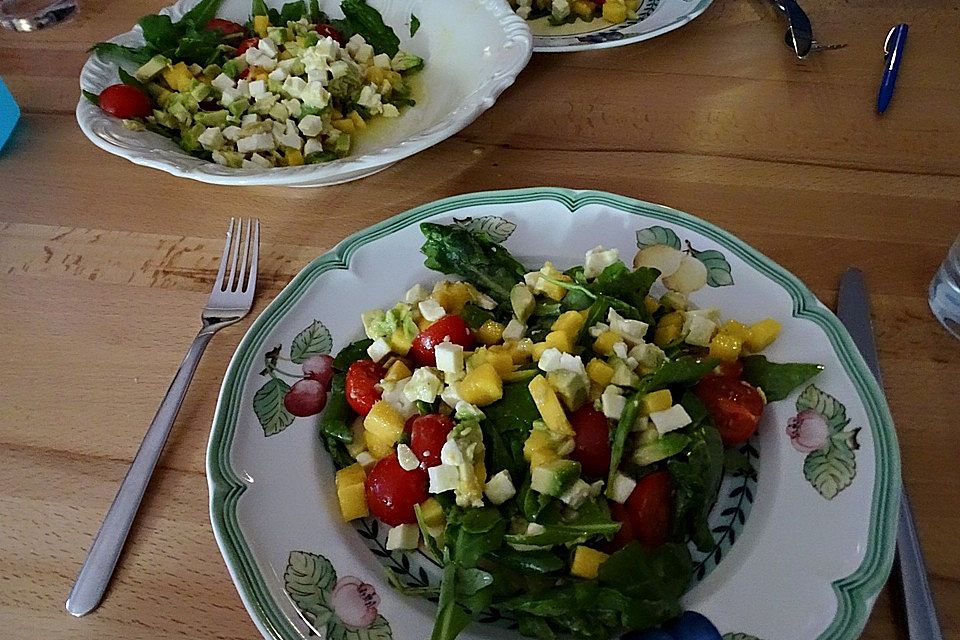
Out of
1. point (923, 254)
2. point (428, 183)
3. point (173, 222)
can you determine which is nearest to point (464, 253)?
point (428, 183)

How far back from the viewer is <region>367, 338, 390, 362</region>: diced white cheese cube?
1.04 metres

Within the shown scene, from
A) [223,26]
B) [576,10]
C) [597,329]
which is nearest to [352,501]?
[597,329]

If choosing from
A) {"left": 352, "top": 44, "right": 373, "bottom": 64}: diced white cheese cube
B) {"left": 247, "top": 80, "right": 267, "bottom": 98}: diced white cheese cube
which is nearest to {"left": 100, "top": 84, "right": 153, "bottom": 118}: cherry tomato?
{"left": 247, "top": 80, "right": 267, "bottom": 98}: diced white cheese cube

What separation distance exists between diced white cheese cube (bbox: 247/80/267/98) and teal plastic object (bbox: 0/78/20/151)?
1.93 ft

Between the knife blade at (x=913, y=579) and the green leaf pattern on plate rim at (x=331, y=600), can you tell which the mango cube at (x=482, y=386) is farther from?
the knife blade at (x=913, y=579)

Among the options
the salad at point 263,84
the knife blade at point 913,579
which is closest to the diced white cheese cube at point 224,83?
the salad at point 263,84

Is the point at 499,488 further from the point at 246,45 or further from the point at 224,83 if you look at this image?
the point at 246,45

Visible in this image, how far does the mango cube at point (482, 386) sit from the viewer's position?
3.08ft

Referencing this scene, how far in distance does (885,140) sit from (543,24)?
862 mm

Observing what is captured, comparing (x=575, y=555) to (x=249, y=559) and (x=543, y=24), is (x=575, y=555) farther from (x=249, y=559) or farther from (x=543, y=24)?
(x=543, y=24)

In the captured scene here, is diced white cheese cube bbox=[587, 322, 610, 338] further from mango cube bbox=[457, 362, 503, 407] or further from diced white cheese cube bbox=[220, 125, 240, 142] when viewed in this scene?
diced white cheese cube bbox=[220, 125, 240, 142]

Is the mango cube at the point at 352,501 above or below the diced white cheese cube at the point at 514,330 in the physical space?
below

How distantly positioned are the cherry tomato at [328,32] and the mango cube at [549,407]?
115 centimetres

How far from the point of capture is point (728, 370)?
1.00 meters
